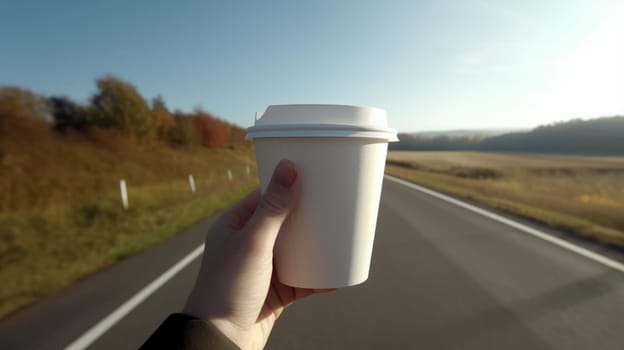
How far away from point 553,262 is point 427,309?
2246 mm

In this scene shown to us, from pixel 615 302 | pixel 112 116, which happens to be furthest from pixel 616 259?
pixel 112 116

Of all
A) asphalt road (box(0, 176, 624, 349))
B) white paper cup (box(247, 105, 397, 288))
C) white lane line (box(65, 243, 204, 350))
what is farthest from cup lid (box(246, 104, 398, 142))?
white lane line (box(65, 243, 204, 350))

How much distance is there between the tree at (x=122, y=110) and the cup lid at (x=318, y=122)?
26.7m

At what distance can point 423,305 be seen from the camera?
3.07m

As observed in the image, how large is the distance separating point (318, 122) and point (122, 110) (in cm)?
2817

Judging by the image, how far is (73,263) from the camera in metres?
5.09

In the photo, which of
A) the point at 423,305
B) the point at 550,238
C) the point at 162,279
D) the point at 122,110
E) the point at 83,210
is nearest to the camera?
the point at 423,305

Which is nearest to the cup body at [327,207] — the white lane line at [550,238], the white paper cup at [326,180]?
the white paper cup at [326,180]

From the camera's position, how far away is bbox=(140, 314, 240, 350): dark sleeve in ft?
3.85

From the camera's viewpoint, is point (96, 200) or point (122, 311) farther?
point (96, 200)

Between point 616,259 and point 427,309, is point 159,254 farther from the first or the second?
point 616,259

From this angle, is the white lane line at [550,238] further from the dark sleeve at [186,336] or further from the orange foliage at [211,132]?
the orange foliage at [211,132]

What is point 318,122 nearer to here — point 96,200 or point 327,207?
point 327,207

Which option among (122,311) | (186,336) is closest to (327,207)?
(186,336)
